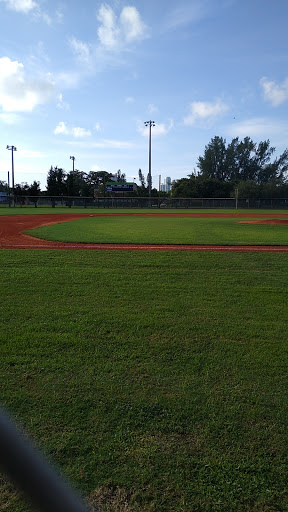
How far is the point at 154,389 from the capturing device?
2844 mm

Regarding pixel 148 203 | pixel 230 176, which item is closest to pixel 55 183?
pixel 148 203

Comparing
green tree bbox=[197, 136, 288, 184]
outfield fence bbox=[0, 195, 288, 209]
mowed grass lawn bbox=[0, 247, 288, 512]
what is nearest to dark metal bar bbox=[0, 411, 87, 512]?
mowed grass lawn bbox=[0, 247, 288, 512]

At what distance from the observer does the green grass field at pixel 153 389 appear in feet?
6.39

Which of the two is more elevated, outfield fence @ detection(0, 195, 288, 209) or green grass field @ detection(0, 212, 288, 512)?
outfield fence @ detection(0, 195, 288, 209)

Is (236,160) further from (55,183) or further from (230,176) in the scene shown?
(55,183)

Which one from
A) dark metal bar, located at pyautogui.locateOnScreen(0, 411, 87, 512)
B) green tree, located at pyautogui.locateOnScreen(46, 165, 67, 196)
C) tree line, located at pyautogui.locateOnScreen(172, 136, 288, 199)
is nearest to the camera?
dark metal bar, located at pyautogui.locateOnScreen(0, 411, 87, 512)

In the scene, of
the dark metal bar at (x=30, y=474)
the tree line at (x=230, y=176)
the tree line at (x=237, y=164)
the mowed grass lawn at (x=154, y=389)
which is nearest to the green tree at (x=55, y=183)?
the tree line at (x=230, y=176)

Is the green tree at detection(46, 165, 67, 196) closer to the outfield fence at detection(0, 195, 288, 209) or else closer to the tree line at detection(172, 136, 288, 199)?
the outfield fence at detection(0, 195, 288, 209)

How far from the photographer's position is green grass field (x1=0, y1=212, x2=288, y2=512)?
195 centimetres

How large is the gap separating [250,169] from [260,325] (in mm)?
93831

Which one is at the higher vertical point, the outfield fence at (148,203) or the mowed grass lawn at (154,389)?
the outfield fence at (148,203)

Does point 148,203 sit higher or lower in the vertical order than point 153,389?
higher

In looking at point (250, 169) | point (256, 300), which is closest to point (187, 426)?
point (256, 300)

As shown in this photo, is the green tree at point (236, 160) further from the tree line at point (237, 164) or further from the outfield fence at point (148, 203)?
the outfield fence at point (148, 203)
